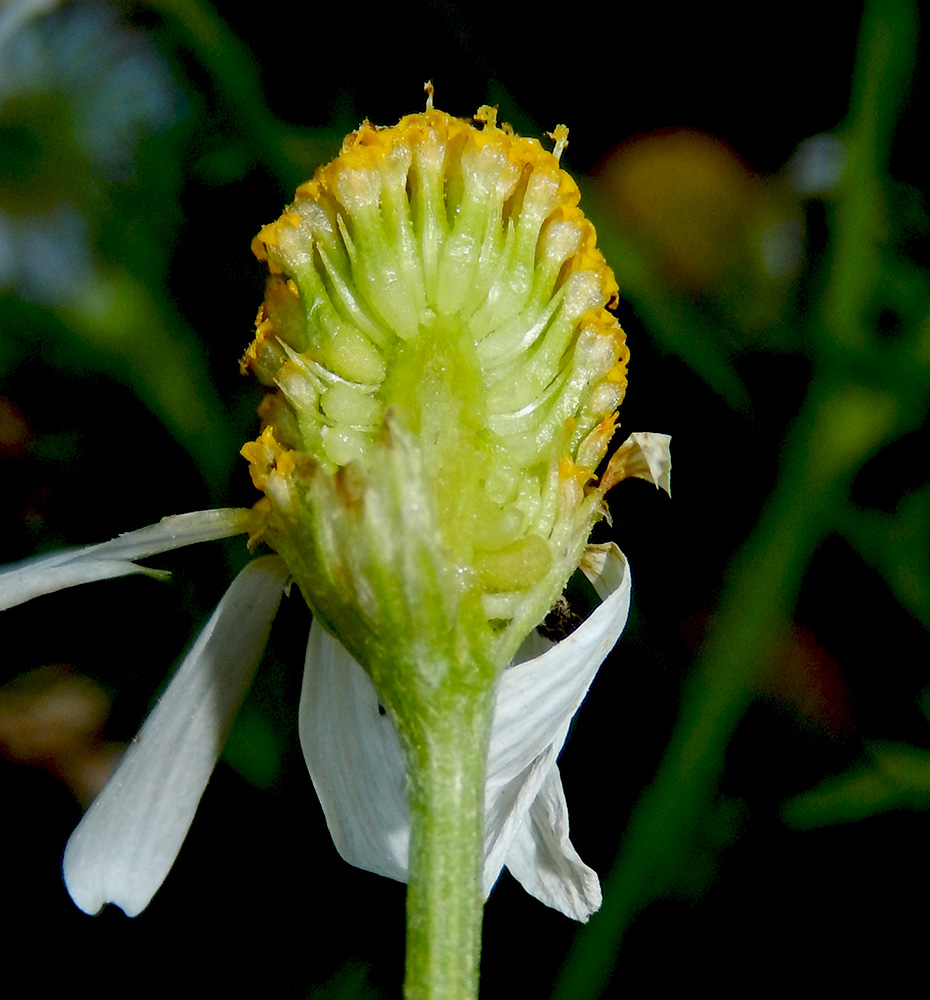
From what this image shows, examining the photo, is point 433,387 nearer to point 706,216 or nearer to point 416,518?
point 416,518

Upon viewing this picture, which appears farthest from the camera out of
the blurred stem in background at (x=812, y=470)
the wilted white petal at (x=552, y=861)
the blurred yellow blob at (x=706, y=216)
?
the blurred yellow blob at (x=706, y=216)

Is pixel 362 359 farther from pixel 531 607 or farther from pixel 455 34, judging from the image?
pixel 455 34

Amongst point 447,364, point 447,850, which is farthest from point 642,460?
point 447,850

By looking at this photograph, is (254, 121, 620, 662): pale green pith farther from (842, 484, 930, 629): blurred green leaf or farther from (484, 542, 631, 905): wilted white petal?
(842, 484, 930, 629): blurred green leaf

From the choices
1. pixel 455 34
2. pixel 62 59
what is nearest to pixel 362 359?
pixel 455 34

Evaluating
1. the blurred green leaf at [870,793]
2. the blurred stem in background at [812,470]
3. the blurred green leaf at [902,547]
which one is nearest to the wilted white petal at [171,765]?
the blurred stem in background at [812,470]

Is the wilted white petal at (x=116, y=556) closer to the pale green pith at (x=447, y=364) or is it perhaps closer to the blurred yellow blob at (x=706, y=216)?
the pale green pith at (x=447, y=364)
